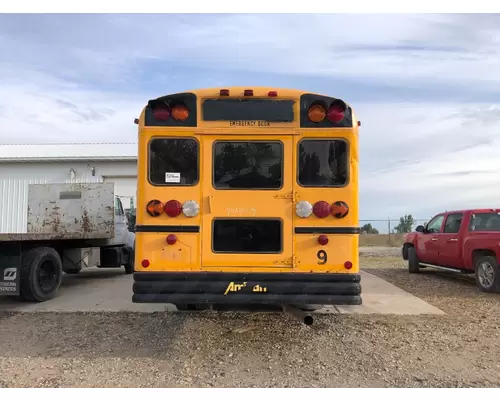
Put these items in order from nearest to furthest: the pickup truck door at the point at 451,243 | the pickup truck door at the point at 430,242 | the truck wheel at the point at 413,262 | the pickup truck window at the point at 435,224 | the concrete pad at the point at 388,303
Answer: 1. the concrete pad at the point at 388,303
2. the pickup truck door at the point at 451,243
3. the pickup truck door at the point at 430,242
4. the pickup truck window at the point at 435,224
5. the truck wheel at the point at 413,262

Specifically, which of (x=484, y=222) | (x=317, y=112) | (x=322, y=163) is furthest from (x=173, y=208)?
(x=484, y=222)

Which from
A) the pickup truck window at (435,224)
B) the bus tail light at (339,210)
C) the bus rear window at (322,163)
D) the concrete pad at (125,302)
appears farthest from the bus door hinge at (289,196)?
the pickup truck window at (435,224)

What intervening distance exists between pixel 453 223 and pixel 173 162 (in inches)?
324

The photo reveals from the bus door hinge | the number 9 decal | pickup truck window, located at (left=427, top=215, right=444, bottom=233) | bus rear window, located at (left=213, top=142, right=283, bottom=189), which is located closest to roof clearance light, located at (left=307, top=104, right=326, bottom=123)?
bus rear window, located at (left=213, top=142, right=283, bottom=189)

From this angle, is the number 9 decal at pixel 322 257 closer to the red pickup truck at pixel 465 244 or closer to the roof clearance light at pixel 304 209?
the roof clearance light at pixel 304 209

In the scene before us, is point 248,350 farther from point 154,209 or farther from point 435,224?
point 435,224

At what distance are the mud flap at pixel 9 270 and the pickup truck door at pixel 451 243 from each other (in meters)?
9.04

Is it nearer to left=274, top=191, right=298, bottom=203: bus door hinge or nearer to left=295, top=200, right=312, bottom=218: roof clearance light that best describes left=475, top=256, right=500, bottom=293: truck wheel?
left=295, top=200, right=312, bottom=218: roof clearance light

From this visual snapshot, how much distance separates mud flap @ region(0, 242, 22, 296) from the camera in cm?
762

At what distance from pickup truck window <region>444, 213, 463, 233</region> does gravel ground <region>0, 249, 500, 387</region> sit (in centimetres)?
316

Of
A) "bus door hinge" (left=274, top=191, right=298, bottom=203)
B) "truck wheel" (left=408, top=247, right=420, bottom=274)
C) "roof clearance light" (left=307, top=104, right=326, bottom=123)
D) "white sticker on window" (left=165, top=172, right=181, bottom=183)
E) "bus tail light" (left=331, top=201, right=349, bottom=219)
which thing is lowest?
"truck wheel" (left=408, top=247, right=420, bottom=274)

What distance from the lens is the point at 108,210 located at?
1198 centimetres

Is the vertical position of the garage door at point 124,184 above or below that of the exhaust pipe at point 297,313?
above

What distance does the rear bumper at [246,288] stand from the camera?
185 inches
